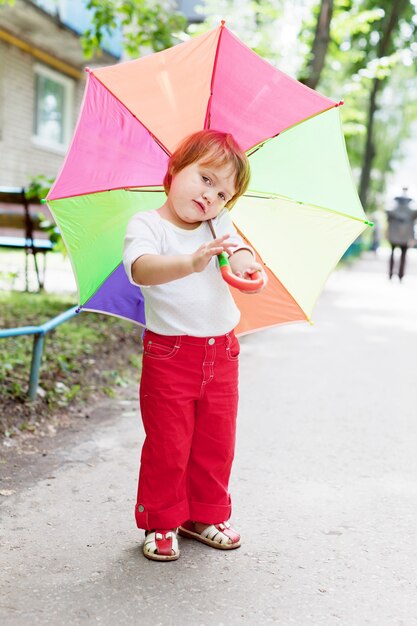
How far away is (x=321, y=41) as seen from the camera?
12.1 meters

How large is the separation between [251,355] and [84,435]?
342 centimetres

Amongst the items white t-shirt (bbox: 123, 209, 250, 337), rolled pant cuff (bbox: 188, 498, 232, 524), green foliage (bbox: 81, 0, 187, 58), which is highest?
green foliage (bbox: 81, 0, 187, 58)

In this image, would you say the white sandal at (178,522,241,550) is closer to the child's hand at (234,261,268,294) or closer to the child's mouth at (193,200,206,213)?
the child's hand at (234,261,268,294)

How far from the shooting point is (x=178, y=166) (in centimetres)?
298

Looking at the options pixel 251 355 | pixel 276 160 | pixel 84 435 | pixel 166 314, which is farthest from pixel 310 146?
pixel 251 355

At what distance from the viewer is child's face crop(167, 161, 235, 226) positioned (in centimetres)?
293

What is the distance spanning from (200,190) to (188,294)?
38 centimetres

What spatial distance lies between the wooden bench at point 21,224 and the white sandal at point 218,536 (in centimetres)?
603

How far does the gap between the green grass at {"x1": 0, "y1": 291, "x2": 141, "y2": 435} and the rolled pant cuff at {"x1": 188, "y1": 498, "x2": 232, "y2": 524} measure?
1.72 metres

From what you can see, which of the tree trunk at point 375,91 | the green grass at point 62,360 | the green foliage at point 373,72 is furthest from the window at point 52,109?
the tree trunk at point 375,91

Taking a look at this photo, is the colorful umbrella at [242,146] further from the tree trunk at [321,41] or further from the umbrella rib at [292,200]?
the tree trunk at [321,41]

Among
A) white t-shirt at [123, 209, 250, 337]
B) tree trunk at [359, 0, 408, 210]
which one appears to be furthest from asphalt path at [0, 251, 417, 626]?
tree trunk at [359, 0, 408, 210]

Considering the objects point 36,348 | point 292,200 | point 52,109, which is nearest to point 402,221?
point 52,109

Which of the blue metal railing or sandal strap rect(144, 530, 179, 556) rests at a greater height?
the blue metal railing
